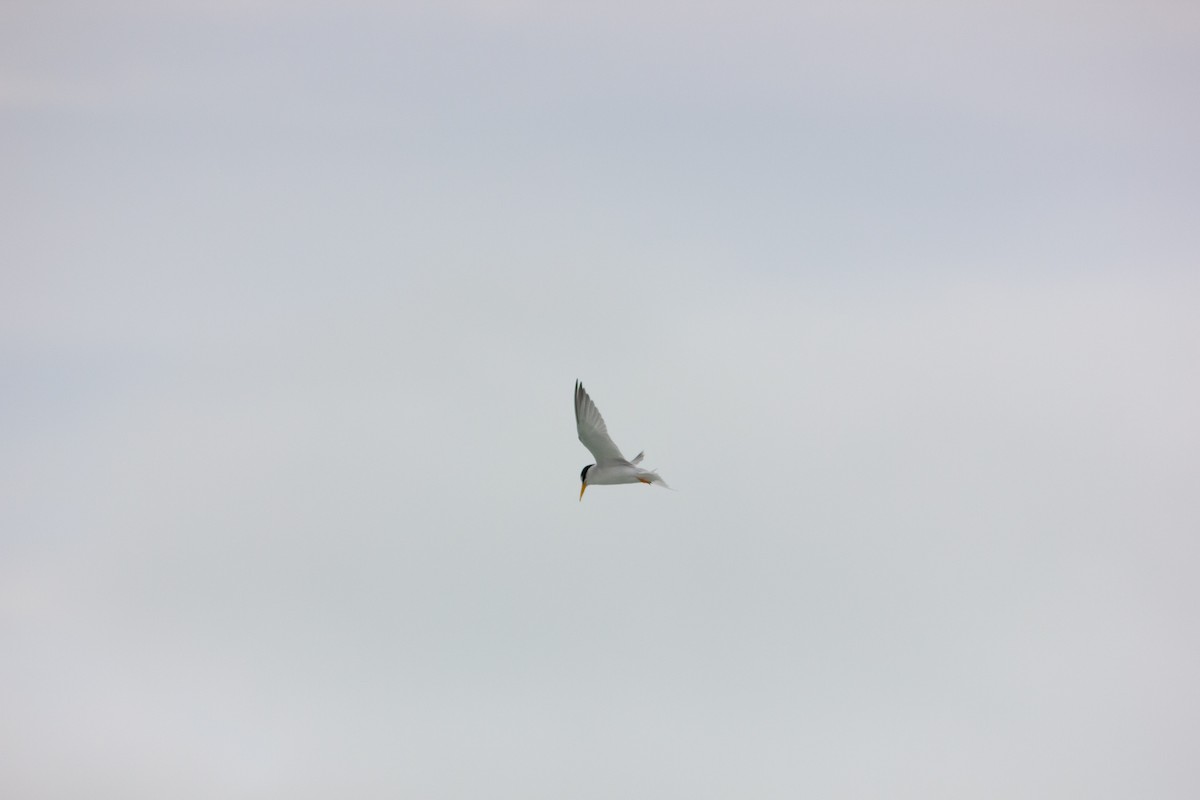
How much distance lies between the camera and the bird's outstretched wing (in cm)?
3912

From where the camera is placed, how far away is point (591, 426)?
3928 centimetres

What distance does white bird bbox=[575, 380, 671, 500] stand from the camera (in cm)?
3922

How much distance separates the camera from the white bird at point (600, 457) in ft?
129

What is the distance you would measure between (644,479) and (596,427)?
2.22 metres

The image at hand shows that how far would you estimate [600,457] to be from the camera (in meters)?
40.6

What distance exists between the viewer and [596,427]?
39.3 m

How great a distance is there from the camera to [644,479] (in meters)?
40.0

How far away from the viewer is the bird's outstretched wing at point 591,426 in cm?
3912

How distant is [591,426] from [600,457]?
1.65m
